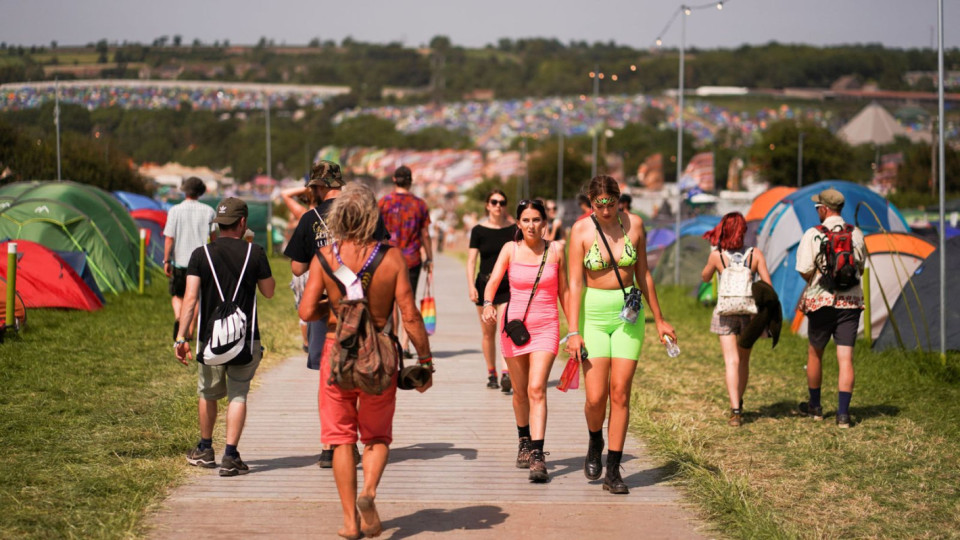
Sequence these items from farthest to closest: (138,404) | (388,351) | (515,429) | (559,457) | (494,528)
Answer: (138,404) → (515,429) → (559,457) → (494,528) → (388,351)

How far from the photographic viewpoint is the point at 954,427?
8.55 metres

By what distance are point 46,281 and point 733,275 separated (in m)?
9.63

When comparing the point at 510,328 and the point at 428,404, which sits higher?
the point at 510,328

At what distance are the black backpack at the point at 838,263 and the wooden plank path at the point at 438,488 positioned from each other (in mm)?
1961

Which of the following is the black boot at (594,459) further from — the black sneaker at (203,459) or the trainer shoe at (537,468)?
the black sneaker at (203,459)

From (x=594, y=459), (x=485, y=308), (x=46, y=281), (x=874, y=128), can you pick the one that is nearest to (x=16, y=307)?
(x=46, y=281)

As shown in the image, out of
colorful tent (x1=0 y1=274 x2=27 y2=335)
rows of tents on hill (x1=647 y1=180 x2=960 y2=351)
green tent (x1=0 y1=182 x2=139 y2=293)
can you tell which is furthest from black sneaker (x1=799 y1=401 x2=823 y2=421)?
green tent (x1=0 y1=182 x2=139 y2=293)

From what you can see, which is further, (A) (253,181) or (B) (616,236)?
(A) (253,181)

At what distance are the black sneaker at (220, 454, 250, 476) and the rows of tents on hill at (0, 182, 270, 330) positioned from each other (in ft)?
29.5

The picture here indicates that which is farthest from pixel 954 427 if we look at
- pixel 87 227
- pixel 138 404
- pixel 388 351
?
pixel 87 227

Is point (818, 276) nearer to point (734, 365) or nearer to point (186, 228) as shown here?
point (734, 365)

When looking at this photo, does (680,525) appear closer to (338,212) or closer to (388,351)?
(388,351)

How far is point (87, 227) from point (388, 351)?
15.2 m

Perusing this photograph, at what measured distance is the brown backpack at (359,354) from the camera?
5.20m
